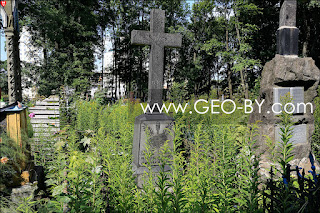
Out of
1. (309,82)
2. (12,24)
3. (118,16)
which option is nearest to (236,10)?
(118,16)

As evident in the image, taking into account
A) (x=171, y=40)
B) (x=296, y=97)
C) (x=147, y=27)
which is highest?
(x=147, y=27)

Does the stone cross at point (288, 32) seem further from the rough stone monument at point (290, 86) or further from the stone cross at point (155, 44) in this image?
the stone cross at point (155, 44)

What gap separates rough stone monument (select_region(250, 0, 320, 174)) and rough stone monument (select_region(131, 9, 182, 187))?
7.55 ft

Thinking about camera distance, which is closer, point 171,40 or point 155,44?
point 155,44

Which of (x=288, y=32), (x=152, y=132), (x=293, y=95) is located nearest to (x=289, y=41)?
(x=288, y=32)

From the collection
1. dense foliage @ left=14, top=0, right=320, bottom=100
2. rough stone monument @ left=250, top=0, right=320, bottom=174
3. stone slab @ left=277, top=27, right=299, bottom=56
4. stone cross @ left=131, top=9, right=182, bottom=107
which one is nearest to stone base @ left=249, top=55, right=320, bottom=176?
rough stone monument @ left=250, top=0, right=320, bottom=174

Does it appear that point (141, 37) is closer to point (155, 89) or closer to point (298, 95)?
point (155, 89)

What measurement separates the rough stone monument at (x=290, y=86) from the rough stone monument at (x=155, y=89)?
2301mm

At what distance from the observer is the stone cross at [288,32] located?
18.0 feet

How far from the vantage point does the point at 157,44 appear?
4.78 m

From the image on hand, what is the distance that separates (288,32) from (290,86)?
1265mm

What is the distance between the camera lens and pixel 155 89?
4.64 meters

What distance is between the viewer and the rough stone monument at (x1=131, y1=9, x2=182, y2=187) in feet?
13.6

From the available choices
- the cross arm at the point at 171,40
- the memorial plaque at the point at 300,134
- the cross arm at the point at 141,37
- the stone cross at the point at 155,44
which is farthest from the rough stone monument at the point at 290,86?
the cross arm at the point at 141,37
